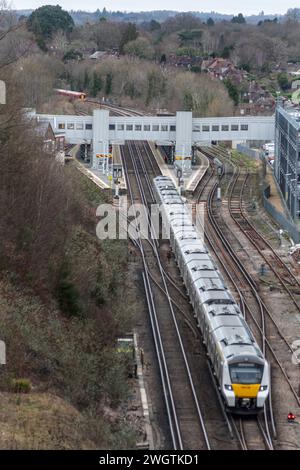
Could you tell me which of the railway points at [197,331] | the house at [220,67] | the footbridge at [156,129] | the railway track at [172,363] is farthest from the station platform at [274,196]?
the house at [220,67]

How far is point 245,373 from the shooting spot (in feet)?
61.2

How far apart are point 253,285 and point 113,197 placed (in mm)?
15586

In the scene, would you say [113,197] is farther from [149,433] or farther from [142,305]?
[149,433]

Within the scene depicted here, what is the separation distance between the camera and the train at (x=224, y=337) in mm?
18625

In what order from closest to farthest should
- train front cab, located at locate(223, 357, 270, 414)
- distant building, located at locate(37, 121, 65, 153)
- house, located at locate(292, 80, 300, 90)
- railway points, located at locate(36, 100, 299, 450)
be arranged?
railway points, located at locate(36, 100, 299, 450), train front cab, located at locate(223, 357, 270, 414), distant building, located at locate(37, 121, 65, 153), house, located at locate(292, 80, 300, 90)

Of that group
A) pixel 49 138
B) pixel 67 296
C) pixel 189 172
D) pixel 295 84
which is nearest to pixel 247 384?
pixel 67 296

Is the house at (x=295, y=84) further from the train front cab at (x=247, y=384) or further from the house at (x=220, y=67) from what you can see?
the train front cab at (x=247, y=384)

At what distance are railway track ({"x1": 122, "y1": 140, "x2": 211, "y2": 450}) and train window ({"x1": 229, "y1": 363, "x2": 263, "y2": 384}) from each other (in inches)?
48.2

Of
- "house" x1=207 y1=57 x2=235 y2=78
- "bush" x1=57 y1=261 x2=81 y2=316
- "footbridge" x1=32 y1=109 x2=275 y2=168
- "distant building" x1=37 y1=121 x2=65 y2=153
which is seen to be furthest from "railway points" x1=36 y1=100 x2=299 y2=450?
"house" x1=207 y1=57 x2=235 y2=78

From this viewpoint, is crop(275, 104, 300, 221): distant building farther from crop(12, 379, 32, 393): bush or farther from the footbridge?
crop(12, 379, 32, 393): bush

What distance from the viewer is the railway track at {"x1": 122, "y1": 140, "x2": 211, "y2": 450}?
18.3 metres

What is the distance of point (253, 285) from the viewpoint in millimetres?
29859

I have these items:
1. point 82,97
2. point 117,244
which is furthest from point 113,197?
point 82,97

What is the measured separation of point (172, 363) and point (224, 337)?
116 inches
